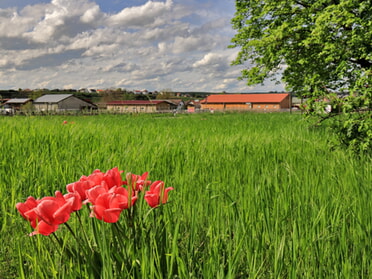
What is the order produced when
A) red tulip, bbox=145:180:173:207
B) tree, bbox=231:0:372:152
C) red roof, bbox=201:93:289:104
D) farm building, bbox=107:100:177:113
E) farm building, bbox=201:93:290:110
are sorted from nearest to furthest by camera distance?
red tulip, bbox=145:180:173:207, tree, bbox=231:0:372:152, farm building, bbox=107:100:177:113, farm building, bbox=201:93:290:110, red roof, bbox=201:93:289:104

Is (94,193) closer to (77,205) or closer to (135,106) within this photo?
(77,205)

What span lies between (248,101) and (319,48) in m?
82.6

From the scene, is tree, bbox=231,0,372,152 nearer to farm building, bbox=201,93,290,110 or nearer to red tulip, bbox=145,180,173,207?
red tulip, bbox=145,180,173,207

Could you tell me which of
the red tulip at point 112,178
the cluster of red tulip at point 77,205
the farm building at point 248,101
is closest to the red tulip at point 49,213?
the cluster of red tulip at point 77,205

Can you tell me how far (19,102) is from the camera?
9975cm

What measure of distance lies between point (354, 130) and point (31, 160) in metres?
4.65

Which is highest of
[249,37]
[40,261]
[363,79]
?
[249,37]

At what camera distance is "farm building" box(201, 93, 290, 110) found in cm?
9400

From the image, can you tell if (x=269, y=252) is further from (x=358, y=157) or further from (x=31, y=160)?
(x=358, y=157)

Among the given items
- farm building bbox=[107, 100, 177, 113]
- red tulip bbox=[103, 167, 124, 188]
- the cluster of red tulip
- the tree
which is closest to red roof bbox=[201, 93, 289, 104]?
farm building bbox=[107, 100, 177, 113]

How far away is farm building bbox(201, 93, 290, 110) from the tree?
76.0m

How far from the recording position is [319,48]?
1421 centimetres

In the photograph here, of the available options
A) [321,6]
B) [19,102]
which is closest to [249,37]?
[321,6]

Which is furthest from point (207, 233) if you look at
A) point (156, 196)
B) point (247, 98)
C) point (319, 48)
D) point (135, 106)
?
point (247, 98)
